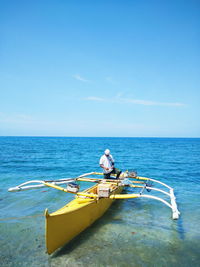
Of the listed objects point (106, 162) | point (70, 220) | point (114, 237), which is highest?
point (106, 162)

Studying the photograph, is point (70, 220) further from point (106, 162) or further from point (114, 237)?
point (106, 162)

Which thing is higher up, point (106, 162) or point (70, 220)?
point (106, 162)

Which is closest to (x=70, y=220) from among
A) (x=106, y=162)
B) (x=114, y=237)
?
(x=114, y=237)

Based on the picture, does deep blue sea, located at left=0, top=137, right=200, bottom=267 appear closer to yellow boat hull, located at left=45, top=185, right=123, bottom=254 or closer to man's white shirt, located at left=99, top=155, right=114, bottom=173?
yellow boat hull, located at left=45, top=185, right=123, bottom=254

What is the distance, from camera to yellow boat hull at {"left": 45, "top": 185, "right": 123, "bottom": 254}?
182 inches

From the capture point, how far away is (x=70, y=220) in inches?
204

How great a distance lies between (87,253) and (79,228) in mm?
832

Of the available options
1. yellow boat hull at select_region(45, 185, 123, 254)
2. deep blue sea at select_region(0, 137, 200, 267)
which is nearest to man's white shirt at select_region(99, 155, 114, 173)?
deep blue sea at select_region(0, 137, 200, 267)

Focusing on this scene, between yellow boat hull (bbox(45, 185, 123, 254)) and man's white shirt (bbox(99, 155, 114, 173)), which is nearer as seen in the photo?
yellow boat hull (bbox(45, 185, 123, 254))

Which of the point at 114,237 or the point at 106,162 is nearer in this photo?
the point at 114,237

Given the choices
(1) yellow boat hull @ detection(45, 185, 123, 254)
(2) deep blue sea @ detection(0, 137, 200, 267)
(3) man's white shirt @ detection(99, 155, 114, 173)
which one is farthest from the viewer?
(3) man's white shirt @ detection(99, 155, 114, 173)

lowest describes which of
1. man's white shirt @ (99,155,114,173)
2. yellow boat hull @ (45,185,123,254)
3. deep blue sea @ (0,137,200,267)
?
deep blue sea @ (0,137,200,267)

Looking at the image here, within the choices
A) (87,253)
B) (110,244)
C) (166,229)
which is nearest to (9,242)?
(87,253)

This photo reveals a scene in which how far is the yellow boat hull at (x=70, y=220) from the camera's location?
461 cm
